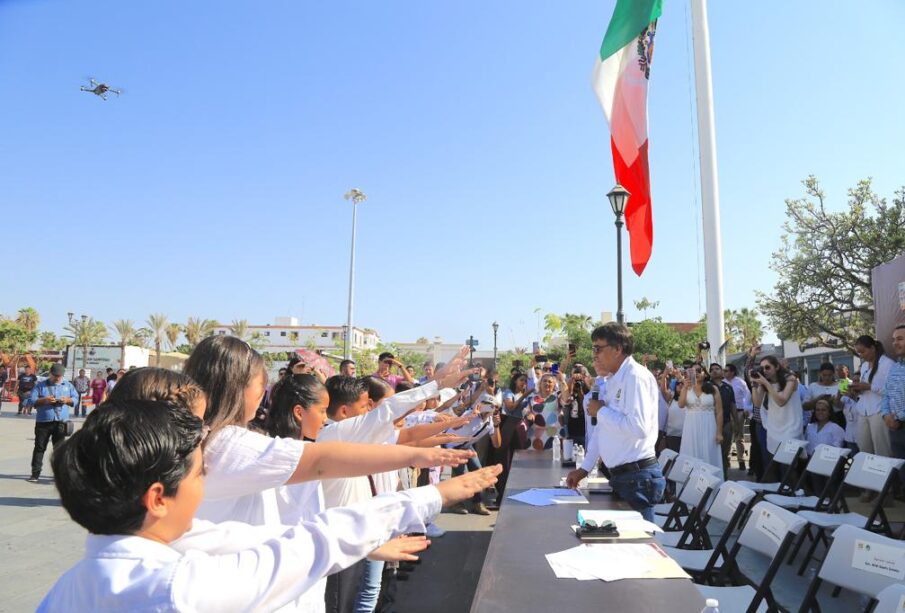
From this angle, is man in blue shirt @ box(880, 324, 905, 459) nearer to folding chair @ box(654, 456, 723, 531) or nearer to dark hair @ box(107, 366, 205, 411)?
folding chair @ box(654, 456, 723, 531)

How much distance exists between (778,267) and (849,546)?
18.0 metres

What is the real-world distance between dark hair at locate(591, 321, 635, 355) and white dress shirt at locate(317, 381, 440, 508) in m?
1.35

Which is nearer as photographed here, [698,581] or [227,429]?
[227,429]

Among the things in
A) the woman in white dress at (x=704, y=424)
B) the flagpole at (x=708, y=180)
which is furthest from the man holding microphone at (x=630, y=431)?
the flagpole at (x=708, y=180)

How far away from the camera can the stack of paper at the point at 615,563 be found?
2.18 metres

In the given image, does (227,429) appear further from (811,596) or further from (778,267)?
(778,267)

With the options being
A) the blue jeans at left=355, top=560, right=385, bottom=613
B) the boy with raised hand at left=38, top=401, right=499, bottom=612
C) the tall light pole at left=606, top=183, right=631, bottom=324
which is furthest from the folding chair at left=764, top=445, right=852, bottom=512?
the boy with raised hand at left=38, top=401, right=499, bottom=612

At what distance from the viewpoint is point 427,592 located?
4.62 m

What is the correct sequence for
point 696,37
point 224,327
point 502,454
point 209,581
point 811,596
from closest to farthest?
point 209,581
point 811,596
point 502,454
point 696,37
point 224,327

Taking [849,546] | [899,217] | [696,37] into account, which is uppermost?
[696,37]

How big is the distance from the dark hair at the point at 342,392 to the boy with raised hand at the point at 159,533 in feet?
6.82

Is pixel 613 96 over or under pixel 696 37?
under

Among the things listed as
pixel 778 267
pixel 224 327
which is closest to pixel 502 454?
pixel 778 267

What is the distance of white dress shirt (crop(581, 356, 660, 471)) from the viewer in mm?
3543
